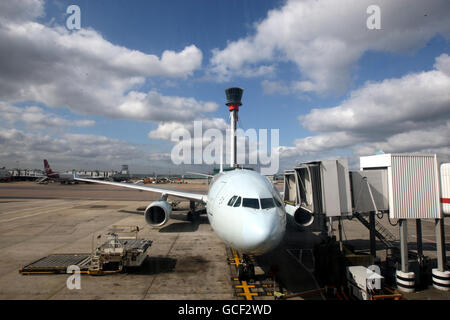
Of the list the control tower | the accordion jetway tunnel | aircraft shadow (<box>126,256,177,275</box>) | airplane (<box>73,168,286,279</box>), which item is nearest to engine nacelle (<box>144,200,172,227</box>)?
aircraft shadow (<box>126,256,177,275</box>)

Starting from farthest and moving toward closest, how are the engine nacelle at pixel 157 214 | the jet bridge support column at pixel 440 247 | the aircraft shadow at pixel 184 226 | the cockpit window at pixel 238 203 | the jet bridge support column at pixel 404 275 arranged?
the aircraft shadow at pixel 184 226
the engine nacelle at pixel 157 214
the jet bridge support column at pixel 440 247
the jet bridge support column at pixel 404 275
the cockpit window at pixel 238 203

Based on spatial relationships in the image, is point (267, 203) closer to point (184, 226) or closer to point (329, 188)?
point (329, 188)

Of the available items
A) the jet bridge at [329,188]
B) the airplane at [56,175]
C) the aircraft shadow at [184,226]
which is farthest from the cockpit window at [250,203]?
the airplane at [56,175]

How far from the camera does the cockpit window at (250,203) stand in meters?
8.32

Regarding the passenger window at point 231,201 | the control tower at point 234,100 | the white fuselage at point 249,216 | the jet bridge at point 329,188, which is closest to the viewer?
the white fuselage at point 249,216

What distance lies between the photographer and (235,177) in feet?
34.0

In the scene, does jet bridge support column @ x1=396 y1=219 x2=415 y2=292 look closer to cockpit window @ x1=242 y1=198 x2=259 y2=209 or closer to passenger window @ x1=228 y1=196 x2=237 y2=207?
cockpit window @ x1=242 y1=198 x2=259 y2=209

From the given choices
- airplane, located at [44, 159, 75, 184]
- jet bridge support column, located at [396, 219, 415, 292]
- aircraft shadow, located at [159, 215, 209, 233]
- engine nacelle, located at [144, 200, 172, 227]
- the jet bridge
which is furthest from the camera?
airplane, located at [44, 159, 75, 184]

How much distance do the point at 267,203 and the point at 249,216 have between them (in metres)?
0.94

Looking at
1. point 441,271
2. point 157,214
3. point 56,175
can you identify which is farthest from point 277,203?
point 56,175

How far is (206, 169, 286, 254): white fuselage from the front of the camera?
7517 mm

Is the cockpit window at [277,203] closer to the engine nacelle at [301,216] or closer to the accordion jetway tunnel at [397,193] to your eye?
the accordion jetway tunnel at [397,193]
